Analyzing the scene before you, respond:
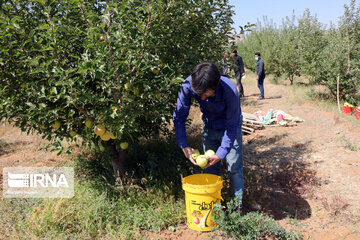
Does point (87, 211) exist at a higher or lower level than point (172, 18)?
lower

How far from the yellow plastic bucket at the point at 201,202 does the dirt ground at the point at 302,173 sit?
0.12 meters

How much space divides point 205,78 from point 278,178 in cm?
264

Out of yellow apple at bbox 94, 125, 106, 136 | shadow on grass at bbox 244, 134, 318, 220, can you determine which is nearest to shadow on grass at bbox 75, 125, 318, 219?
shadow on grass at bbox 244, 134, 318, 220

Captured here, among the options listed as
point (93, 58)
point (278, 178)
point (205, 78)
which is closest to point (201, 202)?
point (205, 78)

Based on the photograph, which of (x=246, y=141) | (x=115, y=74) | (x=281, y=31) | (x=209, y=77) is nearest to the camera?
(x=209, y=77)

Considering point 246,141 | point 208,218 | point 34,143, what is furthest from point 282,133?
point 34,143

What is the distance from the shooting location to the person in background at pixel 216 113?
244 cm

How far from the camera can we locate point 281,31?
18984 millimetres

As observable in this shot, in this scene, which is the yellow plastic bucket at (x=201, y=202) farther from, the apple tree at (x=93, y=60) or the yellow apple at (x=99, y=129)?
the yellow apple at (x=99, y=129)

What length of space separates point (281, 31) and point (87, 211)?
62.8ft

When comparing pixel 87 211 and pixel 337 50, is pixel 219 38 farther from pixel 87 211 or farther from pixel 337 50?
pixel 337 50

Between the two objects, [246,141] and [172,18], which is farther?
[246,141]

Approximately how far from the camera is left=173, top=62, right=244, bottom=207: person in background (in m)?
2.44

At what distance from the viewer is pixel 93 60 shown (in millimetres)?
2619
